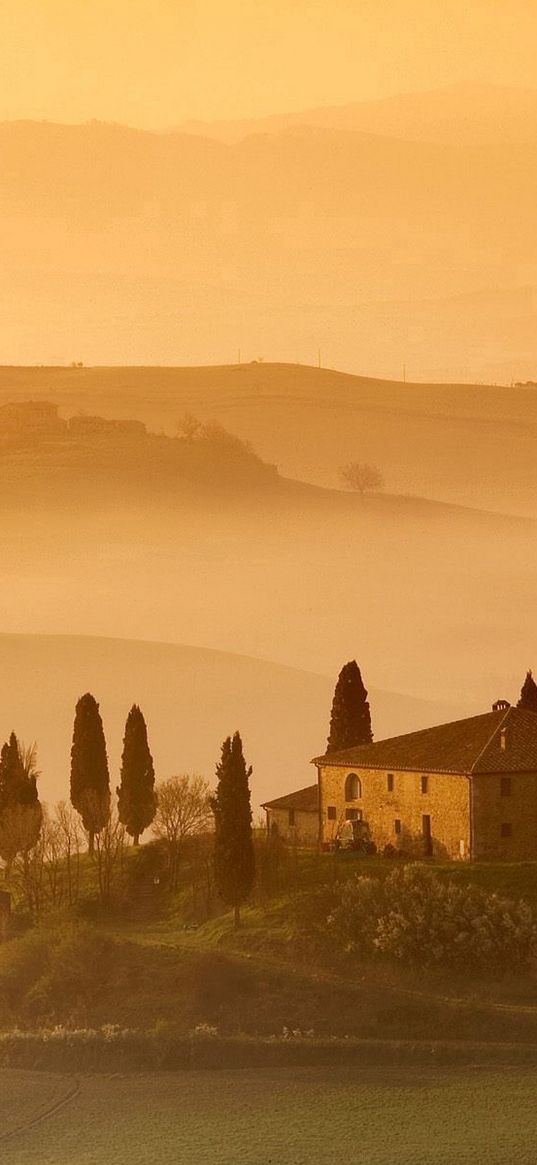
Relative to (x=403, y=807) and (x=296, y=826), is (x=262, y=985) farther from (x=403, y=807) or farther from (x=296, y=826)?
(x=296, y=826)

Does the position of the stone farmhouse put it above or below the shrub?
above

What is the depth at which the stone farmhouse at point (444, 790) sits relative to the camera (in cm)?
8931

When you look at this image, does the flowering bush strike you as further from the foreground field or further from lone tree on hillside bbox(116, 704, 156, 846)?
lone tree on hillside bbox(116, 704, 156, 846)

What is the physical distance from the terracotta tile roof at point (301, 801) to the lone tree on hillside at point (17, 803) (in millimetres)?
11421

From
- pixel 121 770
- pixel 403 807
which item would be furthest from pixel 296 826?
pixel 121 770

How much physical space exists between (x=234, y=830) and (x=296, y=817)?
13197mm

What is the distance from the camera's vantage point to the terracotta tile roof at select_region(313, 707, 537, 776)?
9006cm

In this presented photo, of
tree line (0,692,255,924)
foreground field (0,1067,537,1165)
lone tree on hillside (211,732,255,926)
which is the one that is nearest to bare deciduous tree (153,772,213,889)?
tree line (0,692,255,924)

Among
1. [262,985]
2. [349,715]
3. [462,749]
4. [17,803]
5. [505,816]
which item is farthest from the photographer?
[349,715]

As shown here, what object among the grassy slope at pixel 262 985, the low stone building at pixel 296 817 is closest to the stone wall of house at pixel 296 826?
the low stone building at pixel 296 817

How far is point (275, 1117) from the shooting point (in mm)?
73125

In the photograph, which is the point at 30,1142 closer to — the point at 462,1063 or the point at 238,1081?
the point at 238,1081

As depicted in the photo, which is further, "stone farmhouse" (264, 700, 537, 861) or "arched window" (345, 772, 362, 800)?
"arched window" (345, 772, 362, 800)

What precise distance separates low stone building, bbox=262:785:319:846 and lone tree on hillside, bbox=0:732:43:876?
1126cm
